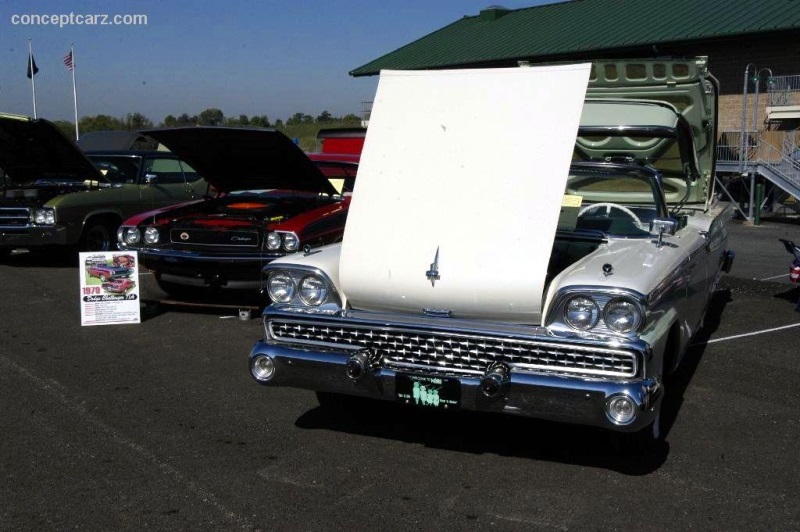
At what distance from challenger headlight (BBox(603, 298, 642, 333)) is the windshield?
1.30 meters

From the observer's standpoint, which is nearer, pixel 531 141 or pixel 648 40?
pixel 531 141

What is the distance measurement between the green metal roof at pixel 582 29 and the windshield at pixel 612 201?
621 inches

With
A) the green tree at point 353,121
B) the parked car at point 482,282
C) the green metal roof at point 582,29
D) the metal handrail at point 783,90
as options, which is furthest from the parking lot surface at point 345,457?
the green tree at point 353,121

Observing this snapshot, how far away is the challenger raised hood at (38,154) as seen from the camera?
10773mm

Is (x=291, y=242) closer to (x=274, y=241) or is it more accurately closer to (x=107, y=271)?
(x=274, y=241)

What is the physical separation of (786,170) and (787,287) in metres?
9.76

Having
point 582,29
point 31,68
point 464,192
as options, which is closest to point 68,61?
point 31,68

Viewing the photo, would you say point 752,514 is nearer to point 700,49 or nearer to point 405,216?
point 405,216

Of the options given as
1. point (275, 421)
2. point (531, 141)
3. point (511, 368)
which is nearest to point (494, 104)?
point (531, 141)

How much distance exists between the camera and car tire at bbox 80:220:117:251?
11539 millimetres

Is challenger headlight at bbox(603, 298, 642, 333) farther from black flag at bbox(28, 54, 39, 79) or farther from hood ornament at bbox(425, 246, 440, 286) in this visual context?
black flag at bbox(28, 54, 39, 79)

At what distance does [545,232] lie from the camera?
168 inches

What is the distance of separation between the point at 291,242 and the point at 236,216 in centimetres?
86

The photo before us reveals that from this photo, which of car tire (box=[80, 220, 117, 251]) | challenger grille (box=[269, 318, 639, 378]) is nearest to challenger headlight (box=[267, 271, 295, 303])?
challenger grille (box=[269, 318, 639, 378])
